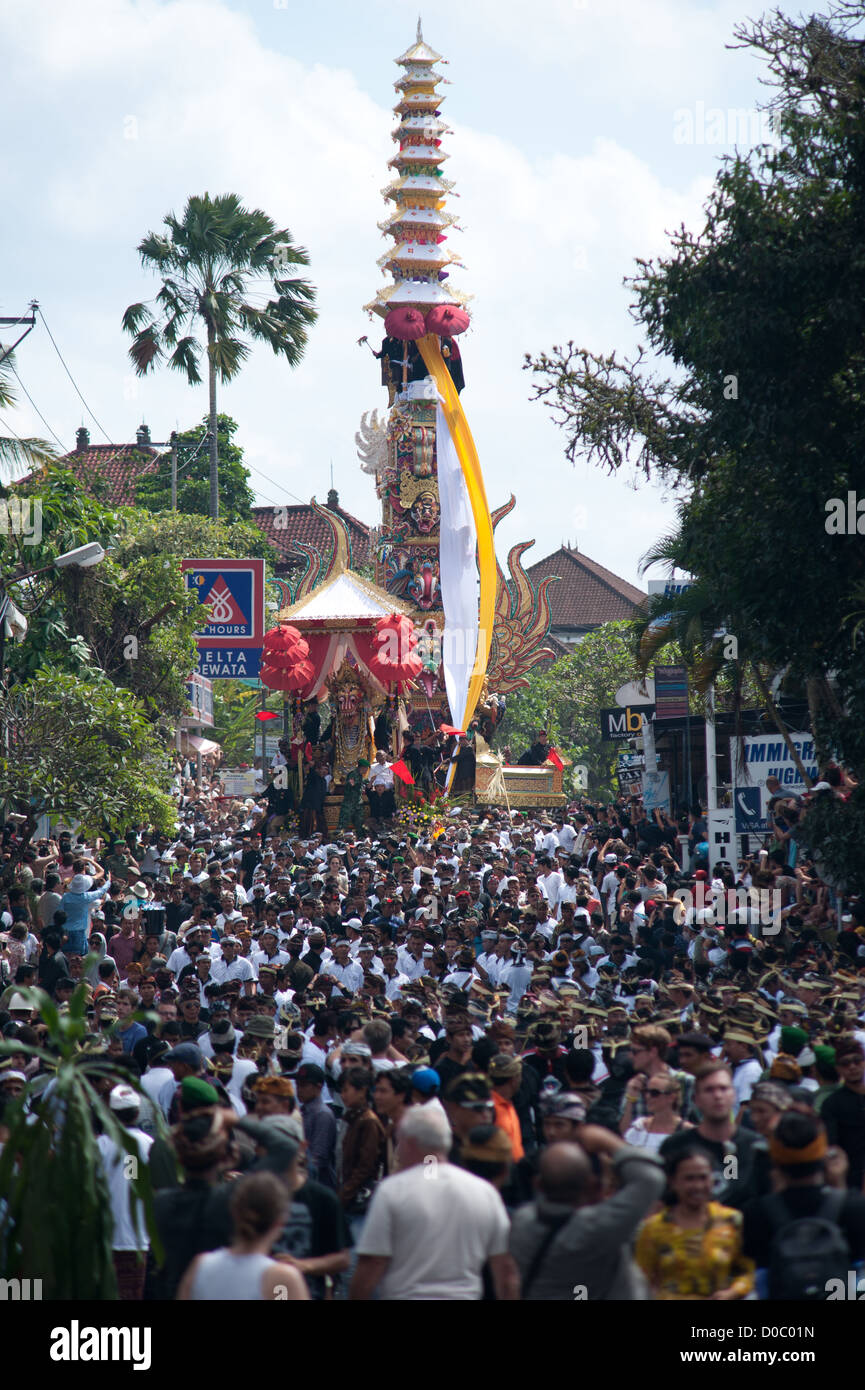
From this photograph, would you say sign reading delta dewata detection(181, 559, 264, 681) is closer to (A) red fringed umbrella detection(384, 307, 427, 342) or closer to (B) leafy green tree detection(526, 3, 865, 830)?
(A) red fringed umbrella detection(384, 307, 427, 342)

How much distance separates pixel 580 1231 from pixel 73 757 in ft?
48.9

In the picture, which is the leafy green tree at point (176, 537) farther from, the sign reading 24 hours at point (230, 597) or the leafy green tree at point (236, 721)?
the leafy green tree at point (236, 721)

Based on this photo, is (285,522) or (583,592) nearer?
(285,522)

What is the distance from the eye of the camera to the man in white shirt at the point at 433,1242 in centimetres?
538

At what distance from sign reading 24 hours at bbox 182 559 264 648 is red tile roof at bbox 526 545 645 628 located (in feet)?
146

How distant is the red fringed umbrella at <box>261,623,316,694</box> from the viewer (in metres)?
31.8

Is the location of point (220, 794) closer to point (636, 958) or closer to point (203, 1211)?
point (636, 958)

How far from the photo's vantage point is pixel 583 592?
76375mm

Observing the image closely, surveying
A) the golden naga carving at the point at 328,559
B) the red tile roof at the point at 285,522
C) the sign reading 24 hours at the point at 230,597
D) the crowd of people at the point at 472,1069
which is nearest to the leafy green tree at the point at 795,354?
the crowd of people at the point at 472,1069

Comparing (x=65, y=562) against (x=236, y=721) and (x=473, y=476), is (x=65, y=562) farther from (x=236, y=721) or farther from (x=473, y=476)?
(x=236, y=721)

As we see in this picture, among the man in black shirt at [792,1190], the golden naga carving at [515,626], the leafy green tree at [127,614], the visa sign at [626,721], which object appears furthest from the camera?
the golden naga carving at [515,626]

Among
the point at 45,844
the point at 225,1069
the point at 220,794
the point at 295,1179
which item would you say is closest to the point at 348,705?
the point at 220,794

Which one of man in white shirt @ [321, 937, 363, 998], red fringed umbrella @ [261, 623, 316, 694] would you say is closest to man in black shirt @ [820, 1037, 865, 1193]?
man in white shirt @ [321, 937, 363, 998]

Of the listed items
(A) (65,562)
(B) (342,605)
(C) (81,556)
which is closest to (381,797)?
(B) (342,605)
